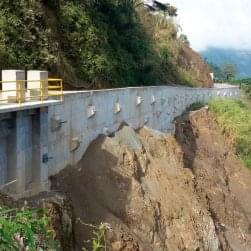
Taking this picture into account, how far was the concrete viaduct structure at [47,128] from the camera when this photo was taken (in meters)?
13.1

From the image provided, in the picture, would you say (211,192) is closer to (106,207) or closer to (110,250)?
(106,207)

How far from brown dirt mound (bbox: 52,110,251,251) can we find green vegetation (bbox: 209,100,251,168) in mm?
10053

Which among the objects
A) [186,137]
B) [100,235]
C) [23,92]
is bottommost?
[186,137]

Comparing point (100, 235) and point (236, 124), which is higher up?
point (100, 235)

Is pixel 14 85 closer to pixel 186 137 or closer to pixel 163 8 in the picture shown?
pixel 186 137

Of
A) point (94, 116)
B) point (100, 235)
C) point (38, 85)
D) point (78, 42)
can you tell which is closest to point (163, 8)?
point (78, 42)

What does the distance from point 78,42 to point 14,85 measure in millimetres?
12796

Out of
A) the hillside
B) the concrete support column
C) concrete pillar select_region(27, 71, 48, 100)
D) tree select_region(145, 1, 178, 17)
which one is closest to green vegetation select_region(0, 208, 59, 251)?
the concrete support column

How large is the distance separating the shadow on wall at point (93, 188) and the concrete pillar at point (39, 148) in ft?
2.64

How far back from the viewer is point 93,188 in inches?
645

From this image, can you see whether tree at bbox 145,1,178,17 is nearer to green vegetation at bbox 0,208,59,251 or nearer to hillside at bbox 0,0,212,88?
hillside at bbox 0,0,212,88

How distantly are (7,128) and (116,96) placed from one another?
8377 millimetres

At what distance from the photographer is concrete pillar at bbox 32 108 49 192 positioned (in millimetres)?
14078

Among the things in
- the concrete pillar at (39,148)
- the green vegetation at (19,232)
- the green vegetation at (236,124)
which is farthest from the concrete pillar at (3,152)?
the green vegetation at (236,124)
